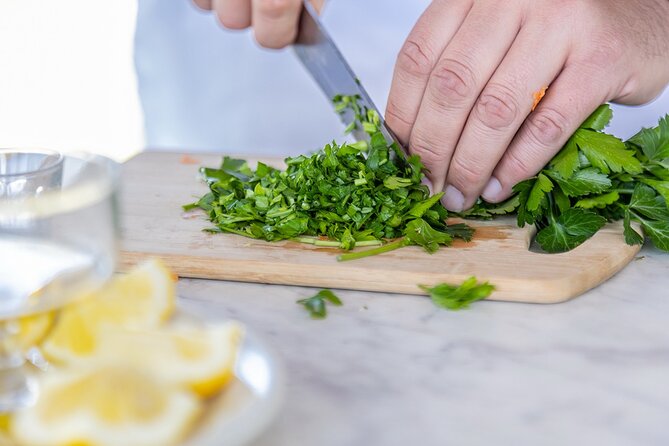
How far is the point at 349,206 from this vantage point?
1723 millimetres

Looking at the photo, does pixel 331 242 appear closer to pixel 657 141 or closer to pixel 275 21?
pixel 275 21

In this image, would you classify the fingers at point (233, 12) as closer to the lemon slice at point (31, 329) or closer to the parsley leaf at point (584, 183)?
the parsley leaf at point (584, 183)

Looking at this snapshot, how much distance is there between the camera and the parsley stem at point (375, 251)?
158 cm

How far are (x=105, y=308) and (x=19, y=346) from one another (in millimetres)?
105

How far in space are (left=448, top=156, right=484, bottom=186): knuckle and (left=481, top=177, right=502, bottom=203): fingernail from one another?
0.06 metres

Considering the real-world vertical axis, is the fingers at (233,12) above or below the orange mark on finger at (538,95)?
below

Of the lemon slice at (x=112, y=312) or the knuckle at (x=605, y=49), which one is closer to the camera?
the lemon slice at (x=112, y=312)

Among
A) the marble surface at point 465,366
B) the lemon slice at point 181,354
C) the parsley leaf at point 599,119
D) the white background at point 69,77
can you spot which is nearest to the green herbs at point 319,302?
the marble surface at point 465,366

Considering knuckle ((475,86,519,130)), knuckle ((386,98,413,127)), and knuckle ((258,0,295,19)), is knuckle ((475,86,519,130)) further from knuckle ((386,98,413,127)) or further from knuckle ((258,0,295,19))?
knuckle ((258,0,295,19))

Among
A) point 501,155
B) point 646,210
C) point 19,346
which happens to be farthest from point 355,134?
Answer: point 19,346

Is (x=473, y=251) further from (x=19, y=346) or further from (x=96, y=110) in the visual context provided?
(x=96, y=110)

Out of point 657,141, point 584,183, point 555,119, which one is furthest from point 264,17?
point 657,141

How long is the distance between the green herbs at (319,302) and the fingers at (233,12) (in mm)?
867

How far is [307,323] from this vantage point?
1.38 m
